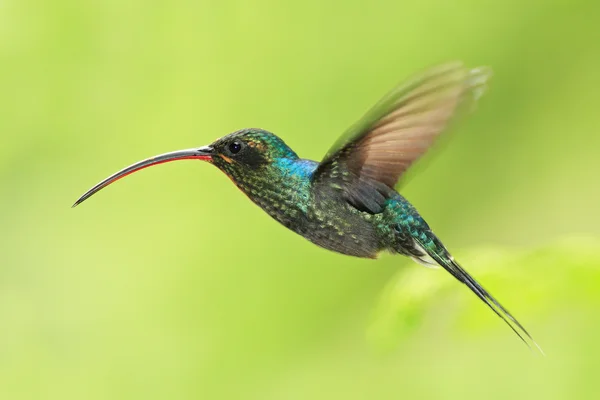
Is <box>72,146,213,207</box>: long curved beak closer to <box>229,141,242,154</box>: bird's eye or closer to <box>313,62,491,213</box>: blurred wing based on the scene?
<box>229,141,242,154</box>: bird's eye

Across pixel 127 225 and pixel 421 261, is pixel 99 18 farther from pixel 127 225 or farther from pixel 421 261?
pixel 421 261

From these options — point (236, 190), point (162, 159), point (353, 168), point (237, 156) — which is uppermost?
point (236, 190)

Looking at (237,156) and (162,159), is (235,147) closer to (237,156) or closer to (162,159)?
(237,156)

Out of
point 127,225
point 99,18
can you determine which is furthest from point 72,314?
point 99,18

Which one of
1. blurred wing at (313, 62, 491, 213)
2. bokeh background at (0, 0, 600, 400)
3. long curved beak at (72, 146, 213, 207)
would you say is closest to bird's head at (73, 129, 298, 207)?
long curved beak at (72, 146, 213, 207)

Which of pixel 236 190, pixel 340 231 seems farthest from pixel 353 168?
pixel 236 190

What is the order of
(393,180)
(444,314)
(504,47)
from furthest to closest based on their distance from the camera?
(504,47)
(444,314)
(393,180)
